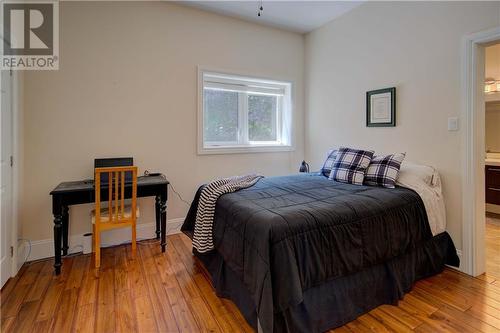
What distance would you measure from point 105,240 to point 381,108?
347 centimetres

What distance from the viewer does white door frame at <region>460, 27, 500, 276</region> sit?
2250mm

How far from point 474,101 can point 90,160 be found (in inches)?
147

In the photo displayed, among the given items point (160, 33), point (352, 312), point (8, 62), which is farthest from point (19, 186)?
point (352, 312)

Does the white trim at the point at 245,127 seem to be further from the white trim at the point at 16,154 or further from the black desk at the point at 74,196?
the white trim at the point at 16,154

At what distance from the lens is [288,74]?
13.5 feet

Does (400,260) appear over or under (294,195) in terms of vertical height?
under

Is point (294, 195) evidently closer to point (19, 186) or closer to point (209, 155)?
point (209, 155)

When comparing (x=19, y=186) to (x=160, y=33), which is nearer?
(x=19, y=186)

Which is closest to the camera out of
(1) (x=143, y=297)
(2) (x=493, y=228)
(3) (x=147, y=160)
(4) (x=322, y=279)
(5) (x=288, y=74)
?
(4) (x=322, y=279)

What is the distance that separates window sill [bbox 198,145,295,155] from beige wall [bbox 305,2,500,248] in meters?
0.62

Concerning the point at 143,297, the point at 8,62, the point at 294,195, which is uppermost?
the point at 8,62

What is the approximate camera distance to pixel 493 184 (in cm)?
392

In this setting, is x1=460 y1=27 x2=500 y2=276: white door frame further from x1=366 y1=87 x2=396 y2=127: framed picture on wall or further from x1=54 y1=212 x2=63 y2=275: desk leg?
x1=54 y1=212 x2=63 y2=275: desk leg

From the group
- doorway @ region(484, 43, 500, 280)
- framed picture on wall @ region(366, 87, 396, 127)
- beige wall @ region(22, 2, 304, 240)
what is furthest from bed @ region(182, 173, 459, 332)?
beige wall @ region(22, 2, 304, 240)
